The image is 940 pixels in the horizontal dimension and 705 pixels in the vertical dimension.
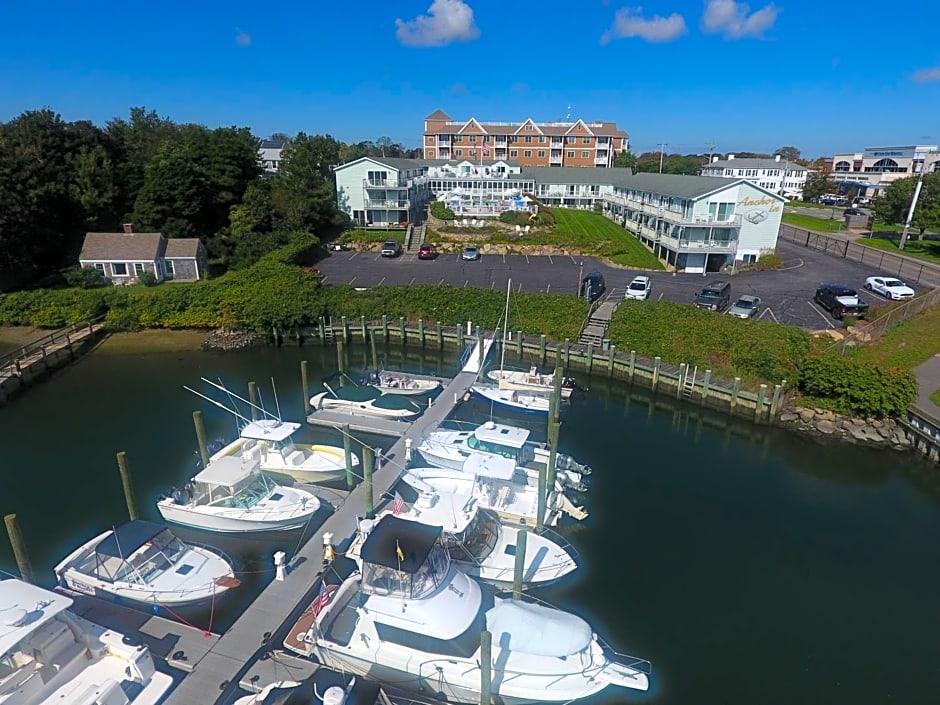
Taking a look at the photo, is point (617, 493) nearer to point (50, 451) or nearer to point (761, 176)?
point (50, 451)

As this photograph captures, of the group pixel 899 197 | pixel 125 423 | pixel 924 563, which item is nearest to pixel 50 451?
pixel 125 423

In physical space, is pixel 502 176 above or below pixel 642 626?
above

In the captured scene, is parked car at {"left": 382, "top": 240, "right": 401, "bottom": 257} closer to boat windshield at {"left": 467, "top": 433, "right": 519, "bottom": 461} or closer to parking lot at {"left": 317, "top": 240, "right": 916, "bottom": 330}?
parking lot at {"left": 317, "top": 240, "right": 916, "bottom": 330}

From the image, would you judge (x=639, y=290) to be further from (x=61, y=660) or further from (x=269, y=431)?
(x=61, y=660)

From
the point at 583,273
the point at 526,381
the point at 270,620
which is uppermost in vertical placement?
the point at 583,273

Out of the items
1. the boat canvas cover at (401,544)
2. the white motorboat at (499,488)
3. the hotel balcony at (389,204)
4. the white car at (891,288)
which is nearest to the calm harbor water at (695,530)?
the white motorboat at (499,488)

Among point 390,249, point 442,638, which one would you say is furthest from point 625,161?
point 442,638

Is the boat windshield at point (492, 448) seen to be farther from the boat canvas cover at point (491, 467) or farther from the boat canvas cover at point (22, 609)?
the boat canvas cover at point (22, 609)
